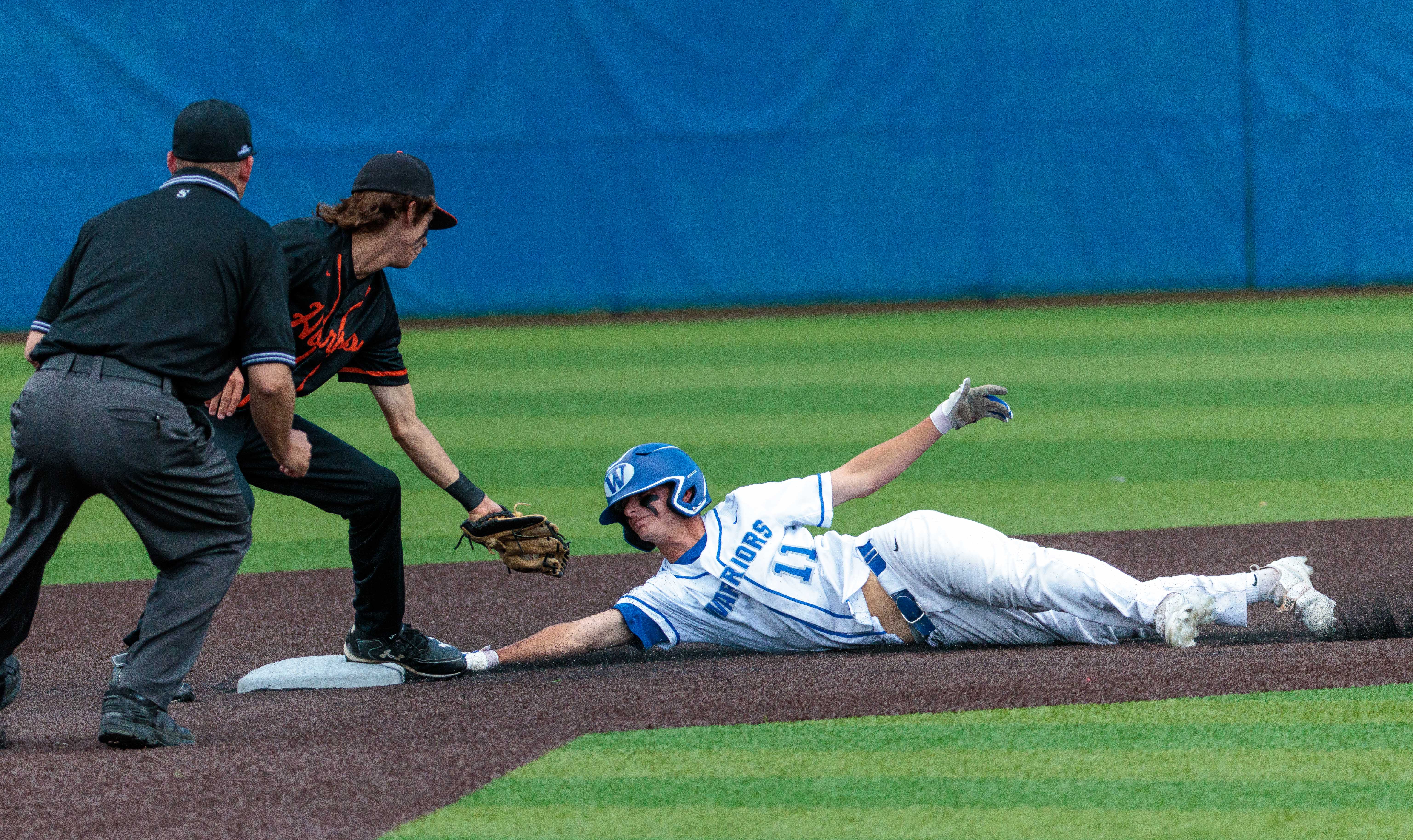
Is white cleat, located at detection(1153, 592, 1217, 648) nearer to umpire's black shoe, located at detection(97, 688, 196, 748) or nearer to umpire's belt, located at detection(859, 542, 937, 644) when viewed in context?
umpire's belt, located at detection(859, 542, 937, 644)

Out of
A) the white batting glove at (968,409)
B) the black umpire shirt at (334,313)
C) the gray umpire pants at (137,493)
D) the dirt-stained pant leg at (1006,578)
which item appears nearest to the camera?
the gray umpire pants at (137,493)

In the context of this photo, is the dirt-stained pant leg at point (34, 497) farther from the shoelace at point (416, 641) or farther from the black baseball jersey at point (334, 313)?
the shoelace at point (416, 641)

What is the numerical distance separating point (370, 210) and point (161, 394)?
104 centimetres

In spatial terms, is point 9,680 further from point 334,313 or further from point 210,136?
point 210,136

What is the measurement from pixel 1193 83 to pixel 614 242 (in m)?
7.66

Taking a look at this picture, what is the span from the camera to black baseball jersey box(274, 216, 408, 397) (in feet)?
14.9

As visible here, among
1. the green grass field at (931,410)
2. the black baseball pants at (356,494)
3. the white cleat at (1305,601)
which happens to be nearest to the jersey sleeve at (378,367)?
the black baseball pants at (356,494)

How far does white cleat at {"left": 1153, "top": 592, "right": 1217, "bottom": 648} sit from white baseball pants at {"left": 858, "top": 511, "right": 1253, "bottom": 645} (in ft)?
0.13

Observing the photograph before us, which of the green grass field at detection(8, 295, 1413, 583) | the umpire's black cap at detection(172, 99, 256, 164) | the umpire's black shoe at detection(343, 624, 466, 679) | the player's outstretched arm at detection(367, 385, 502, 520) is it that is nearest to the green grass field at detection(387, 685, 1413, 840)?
the umpire's black shoe at detection(343, 624, 466, 679)

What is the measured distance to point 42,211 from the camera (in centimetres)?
1967

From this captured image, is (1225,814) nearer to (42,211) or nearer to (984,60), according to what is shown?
(984,60)

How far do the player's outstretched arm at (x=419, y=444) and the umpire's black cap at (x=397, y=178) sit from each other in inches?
27.9

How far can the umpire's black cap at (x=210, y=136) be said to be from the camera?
3957 mm

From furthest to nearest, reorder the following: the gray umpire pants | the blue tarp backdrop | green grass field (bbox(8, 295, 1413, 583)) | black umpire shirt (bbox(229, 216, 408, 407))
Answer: the blue tarp backdrop → green grass field (bbox(8, 295, 1413, 583)) → black umpire shirt (bbox(229, 216, 408, 407)) → the gray umpire pants
